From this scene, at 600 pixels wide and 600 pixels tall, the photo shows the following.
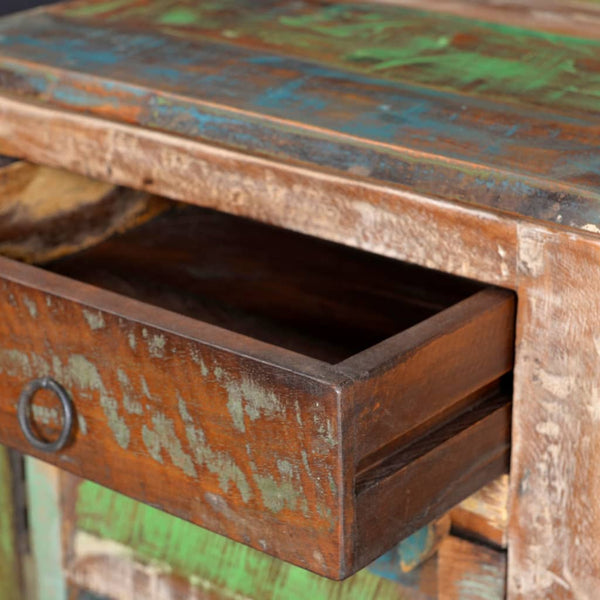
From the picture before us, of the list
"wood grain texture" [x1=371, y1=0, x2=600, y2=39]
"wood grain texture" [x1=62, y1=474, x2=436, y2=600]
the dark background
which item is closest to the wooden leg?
"wood grain texture" [x1=62, y1=474, x2=436, y2=600]

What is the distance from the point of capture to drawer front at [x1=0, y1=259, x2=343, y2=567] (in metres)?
0.67

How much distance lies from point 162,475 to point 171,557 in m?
0.30

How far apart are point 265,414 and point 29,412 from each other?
21 centimetres

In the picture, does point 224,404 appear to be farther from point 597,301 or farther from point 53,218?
point 53,218

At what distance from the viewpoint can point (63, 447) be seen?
81 cm

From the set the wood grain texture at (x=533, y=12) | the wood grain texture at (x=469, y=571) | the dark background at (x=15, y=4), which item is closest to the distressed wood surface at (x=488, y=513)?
the wood grain texture at (x=469, y=571)

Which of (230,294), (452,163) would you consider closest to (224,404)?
(452,163)

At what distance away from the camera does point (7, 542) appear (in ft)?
3.83

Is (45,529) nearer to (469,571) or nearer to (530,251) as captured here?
(469,571)

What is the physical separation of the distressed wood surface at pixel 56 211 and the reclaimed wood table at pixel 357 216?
4 centimetres

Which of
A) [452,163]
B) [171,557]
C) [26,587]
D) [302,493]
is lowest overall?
[26,587]

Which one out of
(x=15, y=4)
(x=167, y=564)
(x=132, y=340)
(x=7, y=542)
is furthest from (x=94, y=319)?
(x=15, y=4)

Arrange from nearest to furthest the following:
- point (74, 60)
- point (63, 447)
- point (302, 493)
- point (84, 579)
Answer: point (302, 493) < point (63, 447) < point (74, 60) < point (84, 579)

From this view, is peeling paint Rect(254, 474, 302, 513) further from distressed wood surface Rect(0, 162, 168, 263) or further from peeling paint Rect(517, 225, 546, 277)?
distressed wood surface Rect(0, 162, 168, 263)
